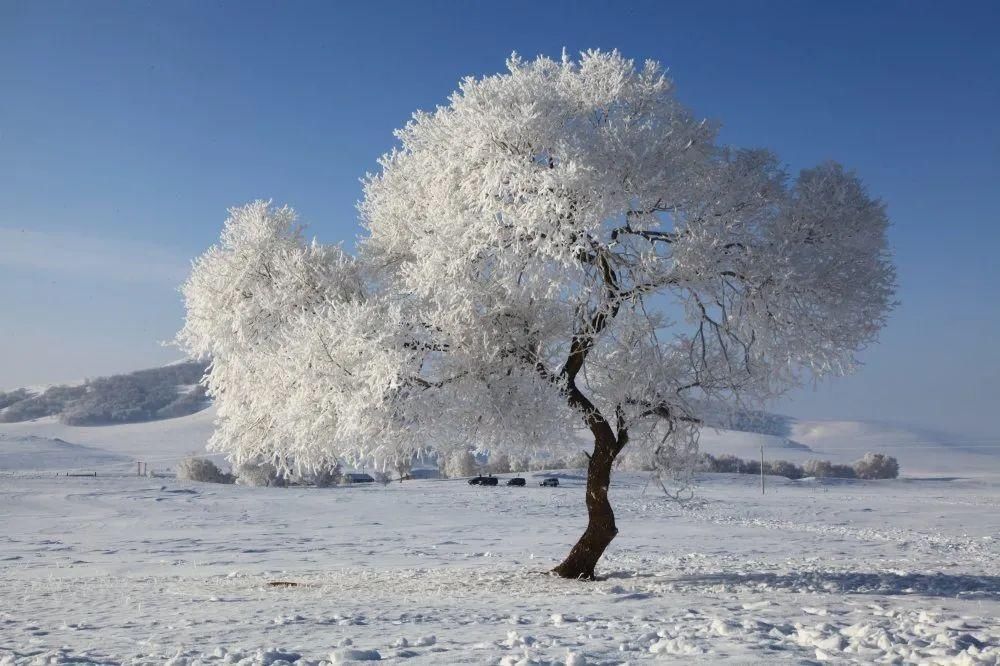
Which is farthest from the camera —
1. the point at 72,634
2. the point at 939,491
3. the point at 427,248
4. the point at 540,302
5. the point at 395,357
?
the point at 939,491

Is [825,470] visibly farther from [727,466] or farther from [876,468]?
[727,466]

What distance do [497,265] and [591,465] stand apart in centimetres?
542

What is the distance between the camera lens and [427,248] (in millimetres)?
14141

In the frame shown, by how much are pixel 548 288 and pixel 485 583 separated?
630 centimetres

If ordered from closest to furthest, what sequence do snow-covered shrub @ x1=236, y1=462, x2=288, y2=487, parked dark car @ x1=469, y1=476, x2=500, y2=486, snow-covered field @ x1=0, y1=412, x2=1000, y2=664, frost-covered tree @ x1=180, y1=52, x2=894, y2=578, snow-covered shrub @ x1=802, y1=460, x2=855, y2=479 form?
snow-covered field @ x1=0, y1=412, x2=1000, y2=664, frost-covered tree @ x1=180, y1=52, x2=894, y2=578, parked dark car @ x1=469, y1=476, x2=500, y2=486, snow-covered shrub @ x1=236, y1=462, x2=288, y2=487, snow-covered shrub @ x1=802, y1=460, x2=855, y2=479

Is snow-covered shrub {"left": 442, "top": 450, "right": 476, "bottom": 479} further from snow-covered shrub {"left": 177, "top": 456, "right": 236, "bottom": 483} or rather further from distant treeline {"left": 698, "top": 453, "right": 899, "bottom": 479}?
distant treeline {"left": 698, "top": 453, "right": 899, "bottom": 479}

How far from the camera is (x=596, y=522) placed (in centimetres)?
1691

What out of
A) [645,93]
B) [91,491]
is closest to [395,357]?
[645,93]

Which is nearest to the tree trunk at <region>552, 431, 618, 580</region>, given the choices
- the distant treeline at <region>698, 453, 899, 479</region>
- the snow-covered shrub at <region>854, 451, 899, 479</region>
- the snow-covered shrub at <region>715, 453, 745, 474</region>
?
the snow-covered shrub at <region>715, 453, 745, 474</region>

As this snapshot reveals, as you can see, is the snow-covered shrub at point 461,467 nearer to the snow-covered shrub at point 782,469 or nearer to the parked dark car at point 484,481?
the parked dark car at point 484,481

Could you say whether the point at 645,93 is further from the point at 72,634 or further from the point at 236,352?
the point at 72,634

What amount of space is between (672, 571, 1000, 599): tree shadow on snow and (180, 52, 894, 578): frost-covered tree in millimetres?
2612

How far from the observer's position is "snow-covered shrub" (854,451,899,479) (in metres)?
103

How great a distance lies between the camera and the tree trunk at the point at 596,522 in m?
16.7
